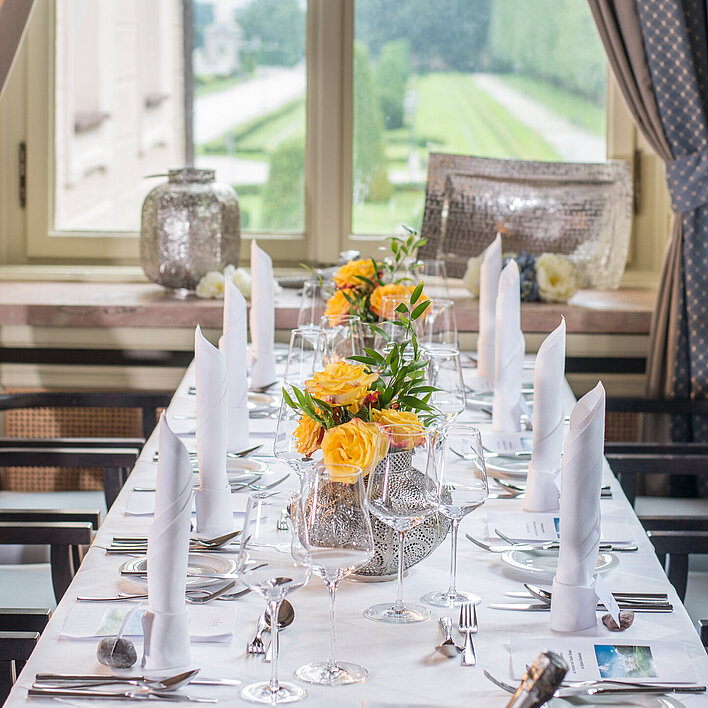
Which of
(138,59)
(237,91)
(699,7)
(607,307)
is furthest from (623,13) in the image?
(138,59)

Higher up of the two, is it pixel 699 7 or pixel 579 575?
pixel 699 7

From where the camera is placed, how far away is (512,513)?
1.67 metres

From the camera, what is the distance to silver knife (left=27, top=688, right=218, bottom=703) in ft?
3.51

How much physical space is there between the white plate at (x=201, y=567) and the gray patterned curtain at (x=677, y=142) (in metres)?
1.86

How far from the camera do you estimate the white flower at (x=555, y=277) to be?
313 centimetres

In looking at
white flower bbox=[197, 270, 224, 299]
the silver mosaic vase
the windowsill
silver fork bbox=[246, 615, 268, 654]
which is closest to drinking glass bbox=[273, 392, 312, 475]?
the silver mosaic vase

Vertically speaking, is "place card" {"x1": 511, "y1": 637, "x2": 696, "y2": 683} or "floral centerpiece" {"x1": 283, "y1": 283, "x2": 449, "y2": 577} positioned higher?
"floral centerpiece" {"x1": 283, "y1": 283, "x2": 449, "y2": 577}

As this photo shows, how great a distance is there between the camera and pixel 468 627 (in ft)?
4.09

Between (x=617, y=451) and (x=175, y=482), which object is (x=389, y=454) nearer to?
(x=175, y=482)

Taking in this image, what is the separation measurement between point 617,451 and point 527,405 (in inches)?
8.2

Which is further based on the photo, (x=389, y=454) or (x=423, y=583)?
(x=423, y=583)

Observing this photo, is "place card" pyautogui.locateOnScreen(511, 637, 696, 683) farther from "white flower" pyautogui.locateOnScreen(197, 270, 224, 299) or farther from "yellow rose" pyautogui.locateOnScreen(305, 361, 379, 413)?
"white flower" pyautogui.locateOnScreen(197, 270, 224, 299)

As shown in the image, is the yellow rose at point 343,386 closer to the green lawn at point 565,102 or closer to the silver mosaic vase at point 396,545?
the silver mosaic vase at point 396,545

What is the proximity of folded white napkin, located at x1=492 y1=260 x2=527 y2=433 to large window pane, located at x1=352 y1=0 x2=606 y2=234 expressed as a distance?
4.59ft
